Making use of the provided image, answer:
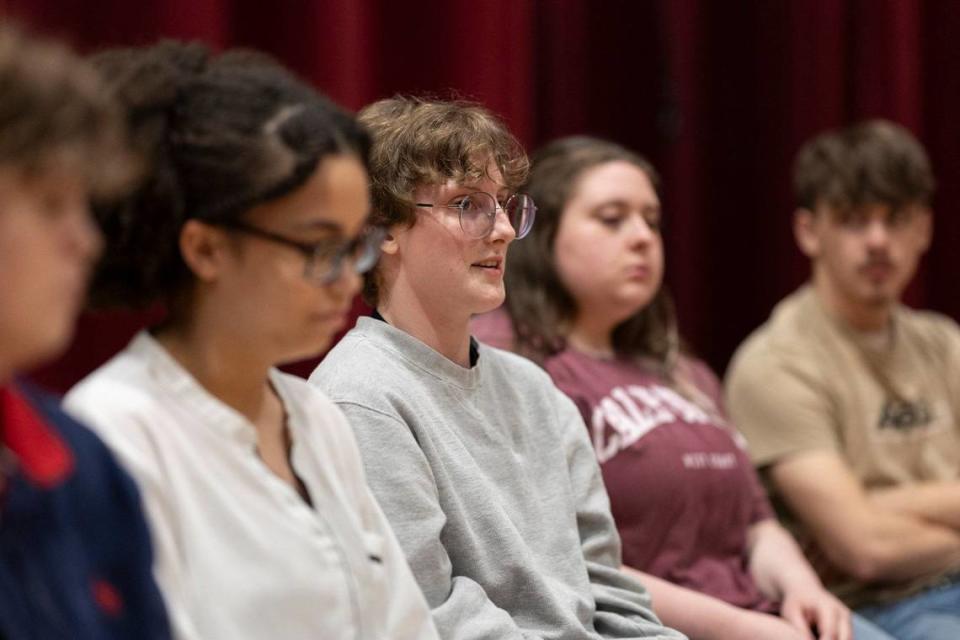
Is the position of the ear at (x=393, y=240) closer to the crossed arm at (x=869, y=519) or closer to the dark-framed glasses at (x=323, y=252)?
the dark-framed glasses at (x=323, y=252)

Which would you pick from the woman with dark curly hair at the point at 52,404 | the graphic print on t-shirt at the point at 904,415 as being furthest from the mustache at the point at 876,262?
the woman with dark curly hair at the point at 52,404

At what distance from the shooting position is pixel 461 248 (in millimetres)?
1512

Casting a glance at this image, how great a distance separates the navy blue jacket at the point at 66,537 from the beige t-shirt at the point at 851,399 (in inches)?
62.5

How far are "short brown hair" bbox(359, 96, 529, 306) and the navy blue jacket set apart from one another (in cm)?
63

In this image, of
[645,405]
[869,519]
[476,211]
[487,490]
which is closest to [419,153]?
[476,211]

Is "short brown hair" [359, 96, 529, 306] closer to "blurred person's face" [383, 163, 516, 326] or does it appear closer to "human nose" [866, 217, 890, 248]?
"blurred person's face" [383, 163, 516, 326]

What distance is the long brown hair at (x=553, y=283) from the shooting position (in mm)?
2078

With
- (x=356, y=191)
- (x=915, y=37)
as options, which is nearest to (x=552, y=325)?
(x=356, y=191)

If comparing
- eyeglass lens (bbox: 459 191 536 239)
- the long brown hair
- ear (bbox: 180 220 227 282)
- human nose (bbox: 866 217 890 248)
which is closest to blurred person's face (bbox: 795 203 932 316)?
human nose (bbox: 866 217 890 248)

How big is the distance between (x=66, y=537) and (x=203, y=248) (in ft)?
0.95

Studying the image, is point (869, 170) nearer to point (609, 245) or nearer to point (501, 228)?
point (609, 245)

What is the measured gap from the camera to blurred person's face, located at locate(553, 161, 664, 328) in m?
2.07

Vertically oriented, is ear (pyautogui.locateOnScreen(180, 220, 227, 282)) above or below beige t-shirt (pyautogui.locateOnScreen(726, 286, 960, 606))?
above

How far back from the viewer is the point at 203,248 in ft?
3.58
